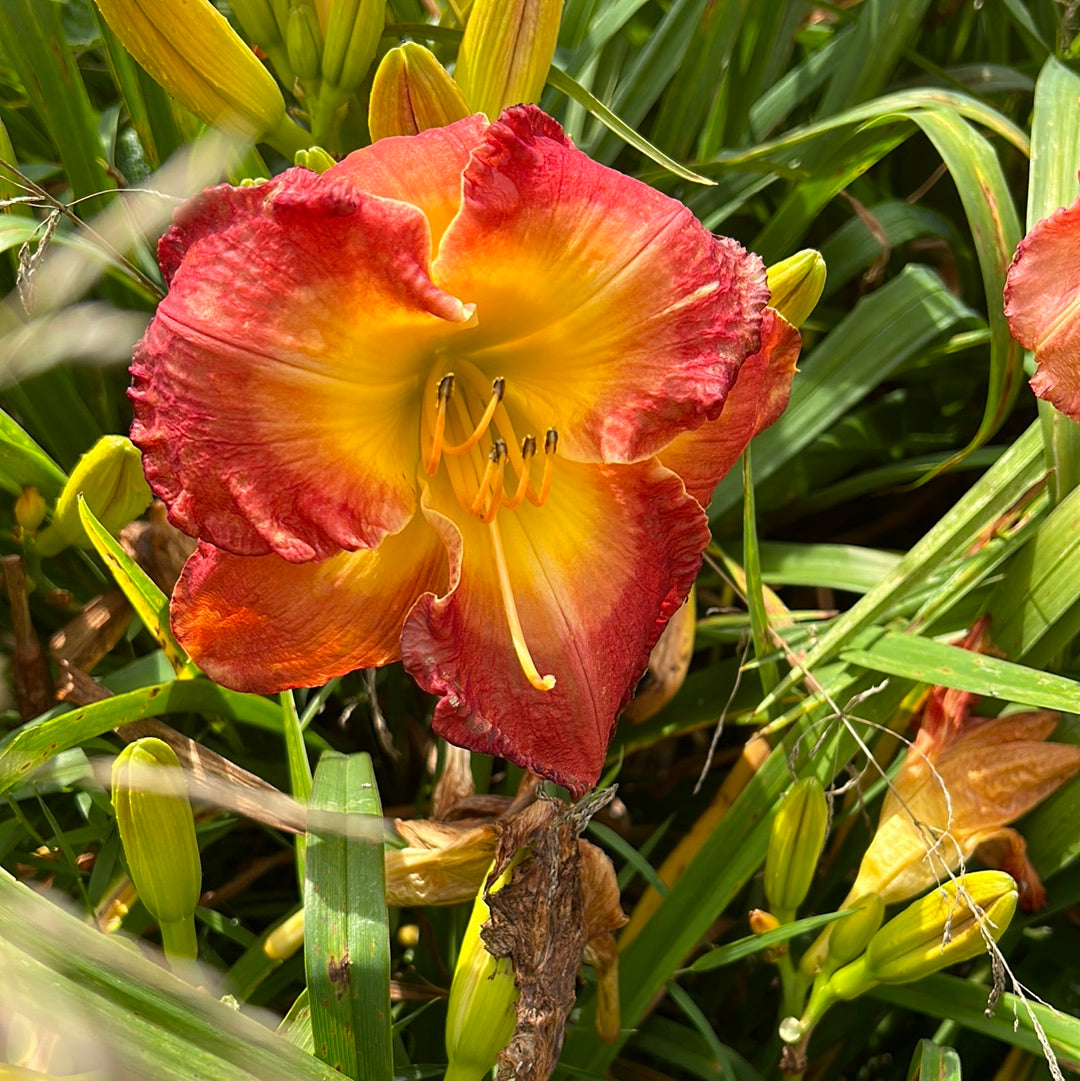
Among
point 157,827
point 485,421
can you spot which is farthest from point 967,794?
point 157,827

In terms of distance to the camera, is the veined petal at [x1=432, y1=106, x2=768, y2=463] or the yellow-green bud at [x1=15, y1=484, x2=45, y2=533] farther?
the yellow-green bud at [x1=15, y1=484, x2=45, y2=533]

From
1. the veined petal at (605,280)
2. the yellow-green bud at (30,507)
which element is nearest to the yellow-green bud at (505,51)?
the veined petal at (605,280)

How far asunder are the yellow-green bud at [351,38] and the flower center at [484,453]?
0.74ft

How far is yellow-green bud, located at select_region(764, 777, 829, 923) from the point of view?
31.7 inches

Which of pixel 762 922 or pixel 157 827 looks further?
pixel 762 922

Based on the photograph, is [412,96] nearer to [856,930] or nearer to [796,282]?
[796,282]

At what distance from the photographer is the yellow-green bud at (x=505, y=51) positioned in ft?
2.55

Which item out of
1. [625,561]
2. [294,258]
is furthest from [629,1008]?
[294,258]

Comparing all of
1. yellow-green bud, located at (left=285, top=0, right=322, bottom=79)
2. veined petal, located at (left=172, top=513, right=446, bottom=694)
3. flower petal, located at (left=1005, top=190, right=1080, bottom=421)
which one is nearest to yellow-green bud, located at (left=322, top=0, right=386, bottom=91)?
yellow-green bud, located at (left=285, top=0, right=322, bottom=79)

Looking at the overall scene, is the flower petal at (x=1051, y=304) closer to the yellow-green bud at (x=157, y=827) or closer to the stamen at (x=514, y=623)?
the stamen at (x=514, y=623)

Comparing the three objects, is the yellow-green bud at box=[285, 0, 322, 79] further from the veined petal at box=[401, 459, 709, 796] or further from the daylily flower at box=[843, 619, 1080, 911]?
the daylily flower at box=[843, 619, 1080, 911]

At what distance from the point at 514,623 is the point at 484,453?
0.15 metres

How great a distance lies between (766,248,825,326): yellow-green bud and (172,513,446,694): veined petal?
0.97 ft

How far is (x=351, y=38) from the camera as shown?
32.2 inches
